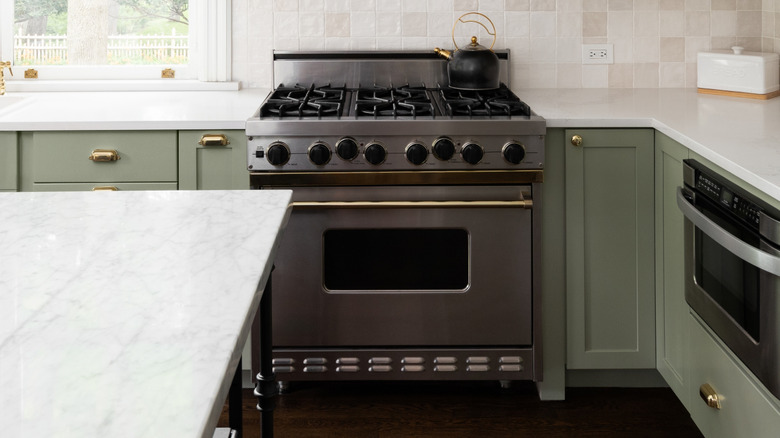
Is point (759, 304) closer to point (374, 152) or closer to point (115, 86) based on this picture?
point (374, 152)

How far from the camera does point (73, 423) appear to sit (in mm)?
752

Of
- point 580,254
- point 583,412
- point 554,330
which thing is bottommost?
point 583,412

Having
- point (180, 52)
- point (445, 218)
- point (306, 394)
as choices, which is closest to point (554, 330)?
point (445, 218)

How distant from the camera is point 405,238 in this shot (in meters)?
2.69

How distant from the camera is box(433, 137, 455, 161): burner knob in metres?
Answer: 2.58

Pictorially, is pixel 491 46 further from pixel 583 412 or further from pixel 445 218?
pixel 583 412

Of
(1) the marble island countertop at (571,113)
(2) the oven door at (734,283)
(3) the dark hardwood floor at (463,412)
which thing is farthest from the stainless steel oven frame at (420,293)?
(2) the oven door at (734,283)

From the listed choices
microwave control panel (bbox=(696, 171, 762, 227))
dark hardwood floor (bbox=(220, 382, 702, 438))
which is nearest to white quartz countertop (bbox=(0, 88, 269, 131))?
dark hardwood floor (bbox=(220, 382, 702, 438))

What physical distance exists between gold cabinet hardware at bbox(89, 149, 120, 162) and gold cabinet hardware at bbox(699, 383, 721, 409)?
1.81m

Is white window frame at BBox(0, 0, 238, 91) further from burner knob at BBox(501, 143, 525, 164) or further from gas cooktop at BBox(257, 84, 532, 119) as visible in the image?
burner knob at BBox(501, 143, 525, 164)

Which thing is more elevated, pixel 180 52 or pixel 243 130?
pixel 180 52

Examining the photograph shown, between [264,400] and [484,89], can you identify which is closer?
[264,400]

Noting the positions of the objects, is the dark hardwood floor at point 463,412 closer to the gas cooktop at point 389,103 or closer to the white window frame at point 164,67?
the gas cooktop at point 389,103

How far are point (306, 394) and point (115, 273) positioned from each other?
177cm
